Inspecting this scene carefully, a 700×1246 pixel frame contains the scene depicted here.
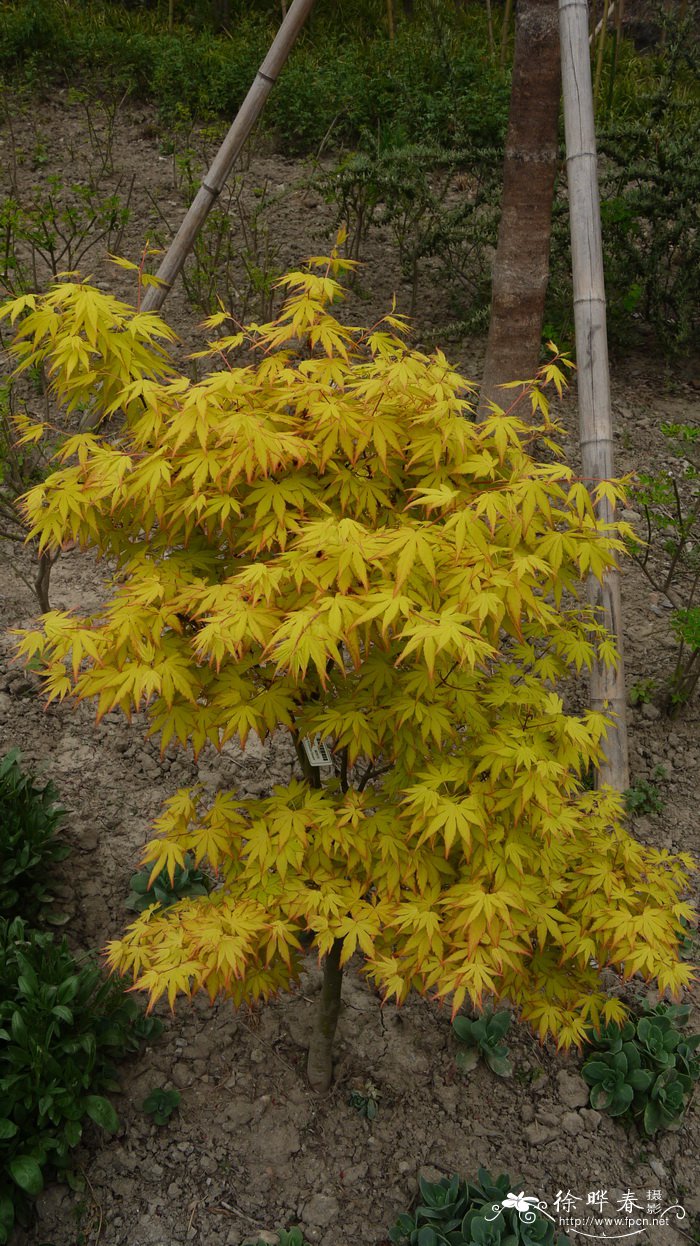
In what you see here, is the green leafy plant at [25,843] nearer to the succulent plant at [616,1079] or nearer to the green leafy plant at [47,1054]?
the green leafy plant at [47,1054]

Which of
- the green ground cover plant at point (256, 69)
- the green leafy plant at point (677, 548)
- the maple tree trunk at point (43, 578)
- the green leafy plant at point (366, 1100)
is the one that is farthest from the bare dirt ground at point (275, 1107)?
the green ground cover plant at point (256, 69)

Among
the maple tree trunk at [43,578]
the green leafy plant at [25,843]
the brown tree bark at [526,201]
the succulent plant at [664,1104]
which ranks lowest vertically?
the succulent plant at [664,1104]

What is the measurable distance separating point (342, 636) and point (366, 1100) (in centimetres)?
170

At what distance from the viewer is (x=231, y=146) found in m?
3.68

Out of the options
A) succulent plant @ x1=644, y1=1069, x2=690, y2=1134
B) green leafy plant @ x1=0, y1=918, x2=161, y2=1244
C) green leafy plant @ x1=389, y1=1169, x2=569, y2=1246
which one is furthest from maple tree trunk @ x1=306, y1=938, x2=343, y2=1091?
succulent plant @ x1=644, y1=1069, x2=690, y2=1134

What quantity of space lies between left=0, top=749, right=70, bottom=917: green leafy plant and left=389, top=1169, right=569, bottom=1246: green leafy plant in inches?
56.5

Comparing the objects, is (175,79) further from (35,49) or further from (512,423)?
(512,423)

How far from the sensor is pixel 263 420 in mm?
2049

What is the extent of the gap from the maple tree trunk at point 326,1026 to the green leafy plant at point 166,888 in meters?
0.63

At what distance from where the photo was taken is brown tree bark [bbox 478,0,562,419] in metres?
3.70

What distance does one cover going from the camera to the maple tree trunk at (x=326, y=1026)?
2.62m

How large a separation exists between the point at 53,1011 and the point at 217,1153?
613mm

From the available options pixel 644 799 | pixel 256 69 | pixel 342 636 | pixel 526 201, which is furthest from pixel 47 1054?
pixel 256 69

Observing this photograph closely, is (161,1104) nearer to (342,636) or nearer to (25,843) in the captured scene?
(25,843)
